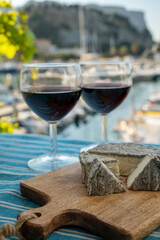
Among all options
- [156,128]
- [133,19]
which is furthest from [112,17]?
[156,128]

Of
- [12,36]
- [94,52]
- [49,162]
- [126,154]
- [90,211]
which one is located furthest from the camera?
[94,52]

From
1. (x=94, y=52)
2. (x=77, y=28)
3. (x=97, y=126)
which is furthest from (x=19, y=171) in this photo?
(x=77, y=28)

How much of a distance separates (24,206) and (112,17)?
161 feet

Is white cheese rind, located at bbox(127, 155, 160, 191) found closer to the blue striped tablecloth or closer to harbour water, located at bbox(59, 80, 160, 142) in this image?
the blue striped tablecloth

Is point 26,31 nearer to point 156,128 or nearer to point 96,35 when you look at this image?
point 156,128

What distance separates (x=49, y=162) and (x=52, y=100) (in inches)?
5.7

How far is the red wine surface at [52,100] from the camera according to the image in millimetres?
640

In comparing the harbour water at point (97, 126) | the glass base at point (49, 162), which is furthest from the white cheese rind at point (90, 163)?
the harbour water at point (97, 126)

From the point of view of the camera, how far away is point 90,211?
0.43 metres

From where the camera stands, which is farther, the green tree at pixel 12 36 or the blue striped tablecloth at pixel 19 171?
the green tree at pixel 12 36

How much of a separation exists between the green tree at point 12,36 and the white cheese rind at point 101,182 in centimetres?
78

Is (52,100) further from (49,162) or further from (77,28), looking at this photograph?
(77,28)

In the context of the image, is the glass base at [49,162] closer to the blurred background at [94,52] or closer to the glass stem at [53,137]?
the glass stem at [53,137]

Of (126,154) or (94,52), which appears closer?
(126,154)
